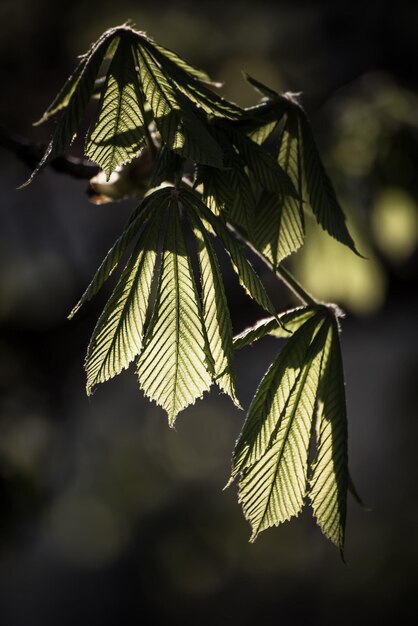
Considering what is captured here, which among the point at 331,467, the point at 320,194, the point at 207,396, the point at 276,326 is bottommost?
the point at 207,396

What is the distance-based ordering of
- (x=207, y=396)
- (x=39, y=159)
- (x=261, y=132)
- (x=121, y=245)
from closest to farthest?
1. (x=121, y=245)
2. (x=261, y=132)
3. (x=39, y=159)
4. (x=207, y=396)

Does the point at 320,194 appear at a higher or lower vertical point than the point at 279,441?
higher

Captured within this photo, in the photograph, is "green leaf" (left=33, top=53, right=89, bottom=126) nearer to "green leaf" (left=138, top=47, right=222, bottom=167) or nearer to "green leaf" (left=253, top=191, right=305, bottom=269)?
"green leaf" (left=138, top=47, right=222, bottom=167)

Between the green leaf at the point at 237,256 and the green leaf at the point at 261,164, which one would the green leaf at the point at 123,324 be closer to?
the green leaf at the point at 237,256

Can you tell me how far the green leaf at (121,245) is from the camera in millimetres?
694

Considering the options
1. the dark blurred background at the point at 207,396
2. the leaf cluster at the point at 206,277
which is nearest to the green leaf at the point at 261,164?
the leaf cluster at the point at 206,277

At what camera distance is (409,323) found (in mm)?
4730

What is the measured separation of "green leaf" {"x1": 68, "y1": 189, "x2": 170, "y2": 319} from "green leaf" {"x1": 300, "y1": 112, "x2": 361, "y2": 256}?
207 mm

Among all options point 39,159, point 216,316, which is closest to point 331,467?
point 216,316

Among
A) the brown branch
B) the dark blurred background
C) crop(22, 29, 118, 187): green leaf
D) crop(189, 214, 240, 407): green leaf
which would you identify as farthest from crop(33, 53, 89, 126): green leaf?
the dark blurred background

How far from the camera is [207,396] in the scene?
448 centimetres

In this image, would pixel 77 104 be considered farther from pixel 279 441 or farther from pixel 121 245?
pixel 279 441

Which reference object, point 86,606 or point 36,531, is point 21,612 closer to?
point 86,606

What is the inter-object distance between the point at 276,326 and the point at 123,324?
18 cm
